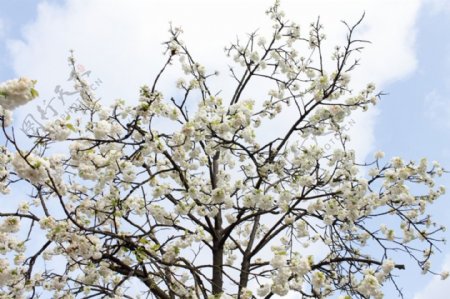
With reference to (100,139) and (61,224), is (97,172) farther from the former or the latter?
(61,224)

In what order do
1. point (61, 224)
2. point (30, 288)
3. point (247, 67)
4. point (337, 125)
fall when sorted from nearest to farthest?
point (61, 224) → point (30, 288) → point (337, 125) → point (247, 67)

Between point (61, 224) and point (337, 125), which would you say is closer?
point (61, 224)

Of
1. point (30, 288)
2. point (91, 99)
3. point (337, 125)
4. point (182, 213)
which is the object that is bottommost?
point (30, 288)

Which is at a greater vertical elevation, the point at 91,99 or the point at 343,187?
the point at 91,99

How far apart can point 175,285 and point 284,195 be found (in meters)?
1.56

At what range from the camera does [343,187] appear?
5754 millimetres

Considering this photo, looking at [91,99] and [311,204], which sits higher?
[91,99]

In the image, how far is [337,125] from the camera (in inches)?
257

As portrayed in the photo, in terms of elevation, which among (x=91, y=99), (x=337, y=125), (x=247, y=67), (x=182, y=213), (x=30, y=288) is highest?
(x=247, y=67)

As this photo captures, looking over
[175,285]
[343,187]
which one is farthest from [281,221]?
[175,285]

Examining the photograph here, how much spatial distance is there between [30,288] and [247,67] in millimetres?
4784

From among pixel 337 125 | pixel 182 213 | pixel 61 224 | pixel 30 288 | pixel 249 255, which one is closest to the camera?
pixel 61 224

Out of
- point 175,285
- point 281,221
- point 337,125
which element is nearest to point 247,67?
point 337,125

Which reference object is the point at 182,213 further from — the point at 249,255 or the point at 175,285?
the point at 249,255
